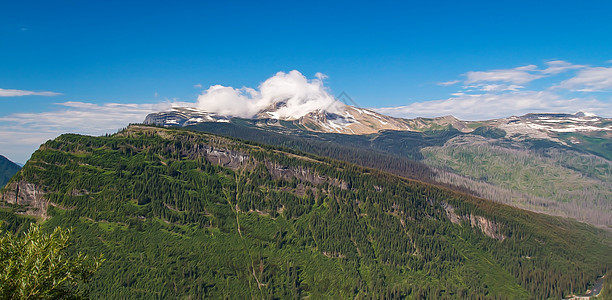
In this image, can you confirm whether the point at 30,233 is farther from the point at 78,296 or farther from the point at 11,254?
the point at 78,296

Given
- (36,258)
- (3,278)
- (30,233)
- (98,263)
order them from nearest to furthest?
(3,278)
(36,258)
(30,233)
(98,263)

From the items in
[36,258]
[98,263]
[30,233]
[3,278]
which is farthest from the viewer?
[98,263]

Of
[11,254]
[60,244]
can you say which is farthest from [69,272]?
[11,254]

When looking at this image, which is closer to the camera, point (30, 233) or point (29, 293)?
point (29, 293)

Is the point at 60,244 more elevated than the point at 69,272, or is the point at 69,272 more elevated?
the point at 60,244

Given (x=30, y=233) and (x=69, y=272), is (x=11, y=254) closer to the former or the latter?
(x=30, y=233)

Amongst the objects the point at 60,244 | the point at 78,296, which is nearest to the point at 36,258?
the point at 60,244

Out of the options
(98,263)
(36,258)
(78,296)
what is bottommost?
(78,296)
